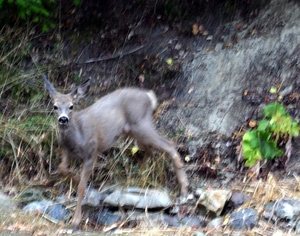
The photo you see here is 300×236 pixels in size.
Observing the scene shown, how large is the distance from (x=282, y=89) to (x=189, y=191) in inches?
75.7

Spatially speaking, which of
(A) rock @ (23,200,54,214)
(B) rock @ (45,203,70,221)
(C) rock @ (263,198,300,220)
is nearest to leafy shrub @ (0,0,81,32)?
(A) rock @ (23,200,54,214)

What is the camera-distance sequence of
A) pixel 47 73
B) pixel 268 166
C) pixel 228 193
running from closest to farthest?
pixel 228 193 < pixel 268 166 < pixel 47 73

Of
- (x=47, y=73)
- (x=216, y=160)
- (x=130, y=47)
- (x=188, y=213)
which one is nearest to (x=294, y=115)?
(x=216, y=160)

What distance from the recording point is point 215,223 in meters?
8.15

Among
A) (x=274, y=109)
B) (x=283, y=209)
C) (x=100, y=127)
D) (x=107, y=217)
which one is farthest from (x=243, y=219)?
(x=100, y=127)

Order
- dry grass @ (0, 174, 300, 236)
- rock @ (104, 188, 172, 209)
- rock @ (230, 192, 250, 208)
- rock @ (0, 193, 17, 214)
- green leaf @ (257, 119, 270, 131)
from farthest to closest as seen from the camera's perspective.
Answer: green leaf @ (257, 119, 270, 131) < rock @ (0, 193, 17, 214) < rock @ (104, 188, 172, 209) < rock @ (230, 192, 250, 208) < dry grass @ (0, 174, 300, 236)

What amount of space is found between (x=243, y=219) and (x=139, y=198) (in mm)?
1279

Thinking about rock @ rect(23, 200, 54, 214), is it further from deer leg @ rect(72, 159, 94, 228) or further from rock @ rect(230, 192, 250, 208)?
rock @ rect(230, 192, 250, 208)

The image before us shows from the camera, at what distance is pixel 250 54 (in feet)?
33.9

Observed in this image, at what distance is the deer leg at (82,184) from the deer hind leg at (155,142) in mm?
710

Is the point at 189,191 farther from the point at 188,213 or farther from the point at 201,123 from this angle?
the point at 201,123

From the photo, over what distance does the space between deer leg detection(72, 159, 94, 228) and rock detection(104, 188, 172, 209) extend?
0.35 meters

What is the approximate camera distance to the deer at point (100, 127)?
8617 millimetres

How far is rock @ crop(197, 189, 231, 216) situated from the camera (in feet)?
27.3
